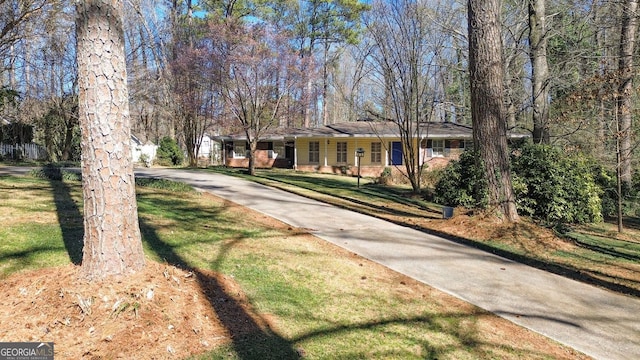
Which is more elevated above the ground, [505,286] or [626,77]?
[626,77]

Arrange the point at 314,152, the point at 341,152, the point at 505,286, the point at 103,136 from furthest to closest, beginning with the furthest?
the point at 314,152 < the point at 341,152 < the point at 505,286 < the point at 103,136

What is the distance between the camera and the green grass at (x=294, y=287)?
3.35 m

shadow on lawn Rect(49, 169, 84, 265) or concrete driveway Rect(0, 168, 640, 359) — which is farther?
shadow on lawn Rect(49, 169, 84, 265)

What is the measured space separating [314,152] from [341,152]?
1.77m

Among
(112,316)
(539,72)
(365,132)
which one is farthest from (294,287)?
(365,132)

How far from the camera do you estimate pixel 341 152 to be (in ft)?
85.3

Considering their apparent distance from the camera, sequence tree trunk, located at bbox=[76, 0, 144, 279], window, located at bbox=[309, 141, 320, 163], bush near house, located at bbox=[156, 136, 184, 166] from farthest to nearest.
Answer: bush near house, located at bbox=[156, 136, 184, 166], window, located at bbox=[309, 141, 320, 163], tree trunk, located at bbox=[76, 0, 144, 279]

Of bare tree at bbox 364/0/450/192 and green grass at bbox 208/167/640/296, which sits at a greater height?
bare tree at bbox 364/0/450/192

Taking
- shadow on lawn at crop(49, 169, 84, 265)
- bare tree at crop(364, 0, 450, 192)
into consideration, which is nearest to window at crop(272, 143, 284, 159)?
bare tree at crop(364, 0, 450, 192)

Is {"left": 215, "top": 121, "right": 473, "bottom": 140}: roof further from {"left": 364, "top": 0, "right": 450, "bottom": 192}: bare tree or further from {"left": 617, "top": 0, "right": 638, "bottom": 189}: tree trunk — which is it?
{"left": 617, "top": 0, "right": 638, "bottom": 189}: tree trunk

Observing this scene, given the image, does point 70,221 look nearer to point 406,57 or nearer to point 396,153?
point 406,57

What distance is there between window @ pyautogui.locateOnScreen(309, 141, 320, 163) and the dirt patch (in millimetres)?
22650

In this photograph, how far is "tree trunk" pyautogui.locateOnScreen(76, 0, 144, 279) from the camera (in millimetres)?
3301

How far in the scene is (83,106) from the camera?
3.32 metres
